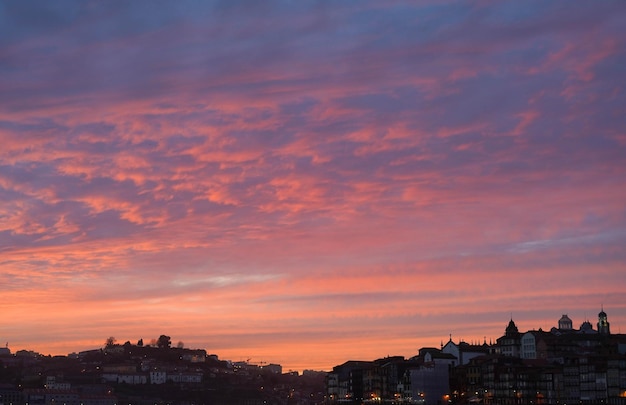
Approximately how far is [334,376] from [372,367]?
54.3 ft

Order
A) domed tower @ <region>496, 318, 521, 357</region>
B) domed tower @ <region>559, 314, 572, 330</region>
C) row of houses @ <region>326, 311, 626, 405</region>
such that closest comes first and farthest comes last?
row of houses @ <region>326, 311, 626, 405</region> < domed tower @ <region>496, 318, 521, 357</region> < domed tower @ <region>559, 314, 572, 330</region>

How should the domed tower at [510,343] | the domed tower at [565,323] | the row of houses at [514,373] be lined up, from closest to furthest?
the row of houses at [514,373] → the domed tower at [510,343] → the domed tower at [565,323]

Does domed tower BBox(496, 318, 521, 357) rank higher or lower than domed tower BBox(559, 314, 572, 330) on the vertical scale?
lower

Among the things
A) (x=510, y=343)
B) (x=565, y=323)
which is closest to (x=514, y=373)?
(x=510, y=343)

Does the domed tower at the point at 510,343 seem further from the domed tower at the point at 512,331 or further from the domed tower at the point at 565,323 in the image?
the domed tower at the point at 565,323

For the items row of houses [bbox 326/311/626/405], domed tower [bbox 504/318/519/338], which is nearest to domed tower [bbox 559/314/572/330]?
row of houses [bbox 326/311/626/405]

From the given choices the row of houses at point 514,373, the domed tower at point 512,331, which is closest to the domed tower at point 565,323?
the row of houses at point 514,373

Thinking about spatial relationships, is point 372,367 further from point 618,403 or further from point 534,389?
point 618,403

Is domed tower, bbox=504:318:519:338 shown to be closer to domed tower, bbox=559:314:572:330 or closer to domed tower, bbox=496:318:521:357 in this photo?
domed tower, bbox=496:318:521:357

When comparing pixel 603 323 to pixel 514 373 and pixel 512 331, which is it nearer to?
pixel 512 331

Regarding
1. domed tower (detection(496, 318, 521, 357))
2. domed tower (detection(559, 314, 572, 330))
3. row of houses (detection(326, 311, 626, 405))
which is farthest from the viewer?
domed tower (detection(559, 314, 572, 330))

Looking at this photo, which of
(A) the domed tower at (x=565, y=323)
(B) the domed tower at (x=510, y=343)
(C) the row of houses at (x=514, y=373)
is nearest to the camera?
(C) the row of houses at (x=514, y=373)

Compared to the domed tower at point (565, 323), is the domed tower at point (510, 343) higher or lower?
lower

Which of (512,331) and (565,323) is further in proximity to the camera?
(565,323)
